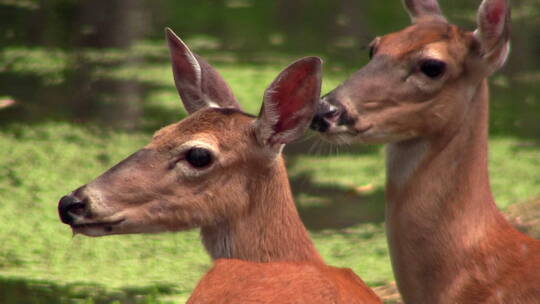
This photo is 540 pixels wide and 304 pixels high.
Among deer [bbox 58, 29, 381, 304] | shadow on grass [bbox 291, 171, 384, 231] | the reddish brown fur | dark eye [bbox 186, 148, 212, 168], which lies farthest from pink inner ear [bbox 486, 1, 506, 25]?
shadow on grass [bbox 291, 171, 384, 231]

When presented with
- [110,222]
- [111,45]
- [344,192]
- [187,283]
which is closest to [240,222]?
[110,222]

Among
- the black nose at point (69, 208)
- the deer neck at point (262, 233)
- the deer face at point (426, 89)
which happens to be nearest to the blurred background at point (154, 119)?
the deer face at point (426, 89)

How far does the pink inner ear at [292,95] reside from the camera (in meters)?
4.76

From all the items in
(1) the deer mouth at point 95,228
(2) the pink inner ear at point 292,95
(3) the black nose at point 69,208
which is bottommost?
(1) the deer mouth at point 95,228

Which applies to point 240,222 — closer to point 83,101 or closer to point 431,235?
point 431,235

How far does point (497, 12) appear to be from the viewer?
5.43 m

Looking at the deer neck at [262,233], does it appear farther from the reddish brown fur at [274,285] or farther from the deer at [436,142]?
the deer at [436,142]

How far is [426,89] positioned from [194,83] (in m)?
0.98

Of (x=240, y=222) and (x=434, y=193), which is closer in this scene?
(x=240, y=222)

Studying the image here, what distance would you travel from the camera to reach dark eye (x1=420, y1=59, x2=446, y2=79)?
215 inches

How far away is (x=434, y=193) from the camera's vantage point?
5473mm

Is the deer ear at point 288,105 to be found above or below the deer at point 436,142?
above

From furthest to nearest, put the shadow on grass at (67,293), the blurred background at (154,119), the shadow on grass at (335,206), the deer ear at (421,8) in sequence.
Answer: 1. the shadow on grass at (335,206)
2. the blurred background at (154,119)
3. the shadow on grass at (67,293)
4. the deer ear at (421,8)

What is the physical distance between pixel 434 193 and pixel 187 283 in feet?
6.59
